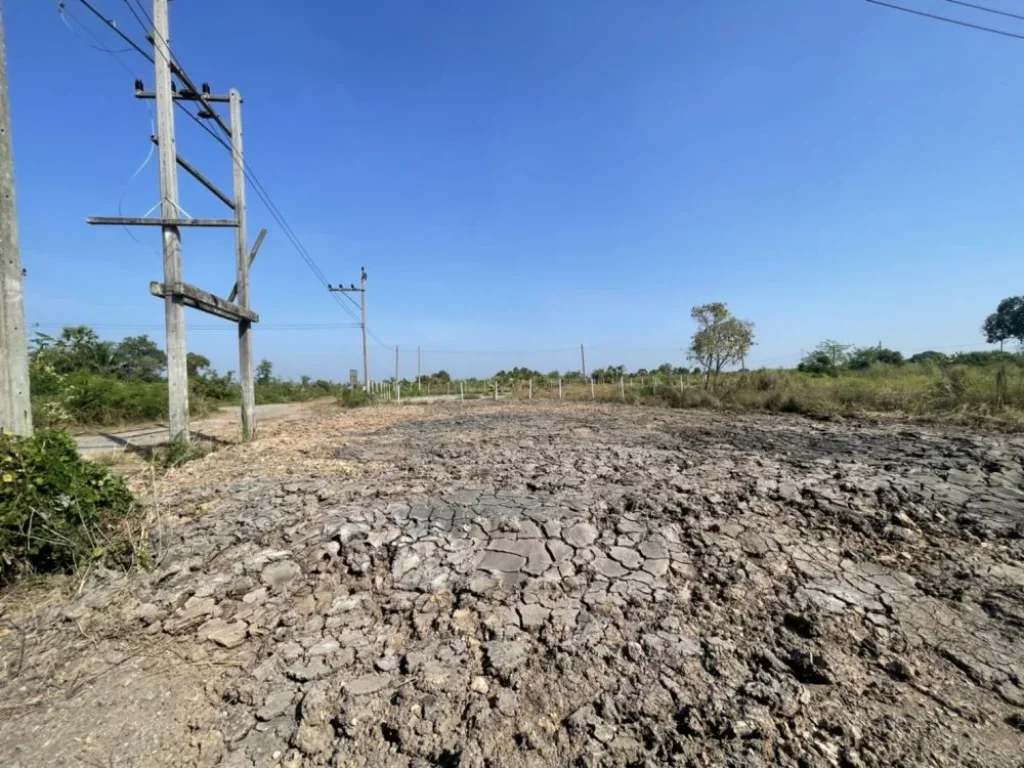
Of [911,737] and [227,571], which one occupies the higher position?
[227,571]

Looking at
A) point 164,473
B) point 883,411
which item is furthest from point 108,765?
point 883,411

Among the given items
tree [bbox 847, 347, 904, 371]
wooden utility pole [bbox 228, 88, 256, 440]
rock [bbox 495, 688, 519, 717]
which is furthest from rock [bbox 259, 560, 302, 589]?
tree [bbox 847, 347, 904, 371]

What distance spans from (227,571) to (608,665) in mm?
2492

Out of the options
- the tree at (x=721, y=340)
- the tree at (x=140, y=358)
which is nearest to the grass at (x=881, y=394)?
the tree at (x=721, y=340)

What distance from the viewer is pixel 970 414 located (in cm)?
1031

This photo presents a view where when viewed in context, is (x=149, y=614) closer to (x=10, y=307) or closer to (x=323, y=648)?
(x=323, y=648)

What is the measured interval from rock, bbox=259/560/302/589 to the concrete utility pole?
2.08 meters

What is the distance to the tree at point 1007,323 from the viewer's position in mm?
Answer: 34938

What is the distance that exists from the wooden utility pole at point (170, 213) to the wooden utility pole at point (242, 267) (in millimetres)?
1897

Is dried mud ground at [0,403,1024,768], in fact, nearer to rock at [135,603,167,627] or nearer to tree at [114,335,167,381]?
rock at [135,603,167,627]

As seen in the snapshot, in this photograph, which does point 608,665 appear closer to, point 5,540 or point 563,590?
point 563,590

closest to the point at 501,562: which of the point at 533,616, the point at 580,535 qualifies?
the point at 533,616

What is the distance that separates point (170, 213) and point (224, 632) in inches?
251

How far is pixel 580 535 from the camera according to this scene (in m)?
3.40
